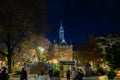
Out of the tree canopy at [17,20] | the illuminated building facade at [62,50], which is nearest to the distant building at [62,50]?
the illuminated building facade at [62,50]

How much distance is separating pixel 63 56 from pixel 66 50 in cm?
945

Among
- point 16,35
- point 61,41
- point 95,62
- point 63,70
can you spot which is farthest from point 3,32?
point 61,41

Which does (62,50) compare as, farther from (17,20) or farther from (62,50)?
(17,20)

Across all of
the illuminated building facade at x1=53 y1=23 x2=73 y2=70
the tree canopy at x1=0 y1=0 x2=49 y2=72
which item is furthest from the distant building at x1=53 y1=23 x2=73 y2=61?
the tree canopy at x1=0 y1=0 x2=49 y2=72

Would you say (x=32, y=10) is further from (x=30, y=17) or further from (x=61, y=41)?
(x=61, y=41)

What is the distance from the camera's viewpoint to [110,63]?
190 ft

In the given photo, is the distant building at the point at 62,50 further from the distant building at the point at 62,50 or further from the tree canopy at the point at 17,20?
the tree canopy at the point at 17,20

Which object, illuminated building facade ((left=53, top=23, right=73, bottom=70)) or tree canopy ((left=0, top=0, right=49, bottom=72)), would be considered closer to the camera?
tree canopy ((left=0, top=0, right=49, bottom=72))

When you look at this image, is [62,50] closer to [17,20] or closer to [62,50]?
[62,50]

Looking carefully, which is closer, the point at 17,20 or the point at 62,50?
the point at 17,20

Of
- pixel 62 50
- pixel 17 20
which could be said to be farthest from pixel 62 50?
pixel 17 20

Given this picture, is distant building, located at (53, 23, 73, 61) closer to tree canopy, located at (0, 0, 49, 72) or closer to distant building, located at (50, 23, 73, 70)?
distant building, located at (50, 23, 73, 70)

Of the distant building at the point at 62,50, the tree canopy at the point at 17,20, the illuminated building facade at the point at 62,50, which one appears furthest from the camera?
the distant building at the point at 62,50

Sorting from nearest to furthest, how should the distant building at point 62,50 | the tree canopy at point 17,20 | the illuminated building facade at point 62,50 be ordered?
the tree canopy at point 17,20 → the illuminated building facade at point 62,50 → the distant building at point 62,50
